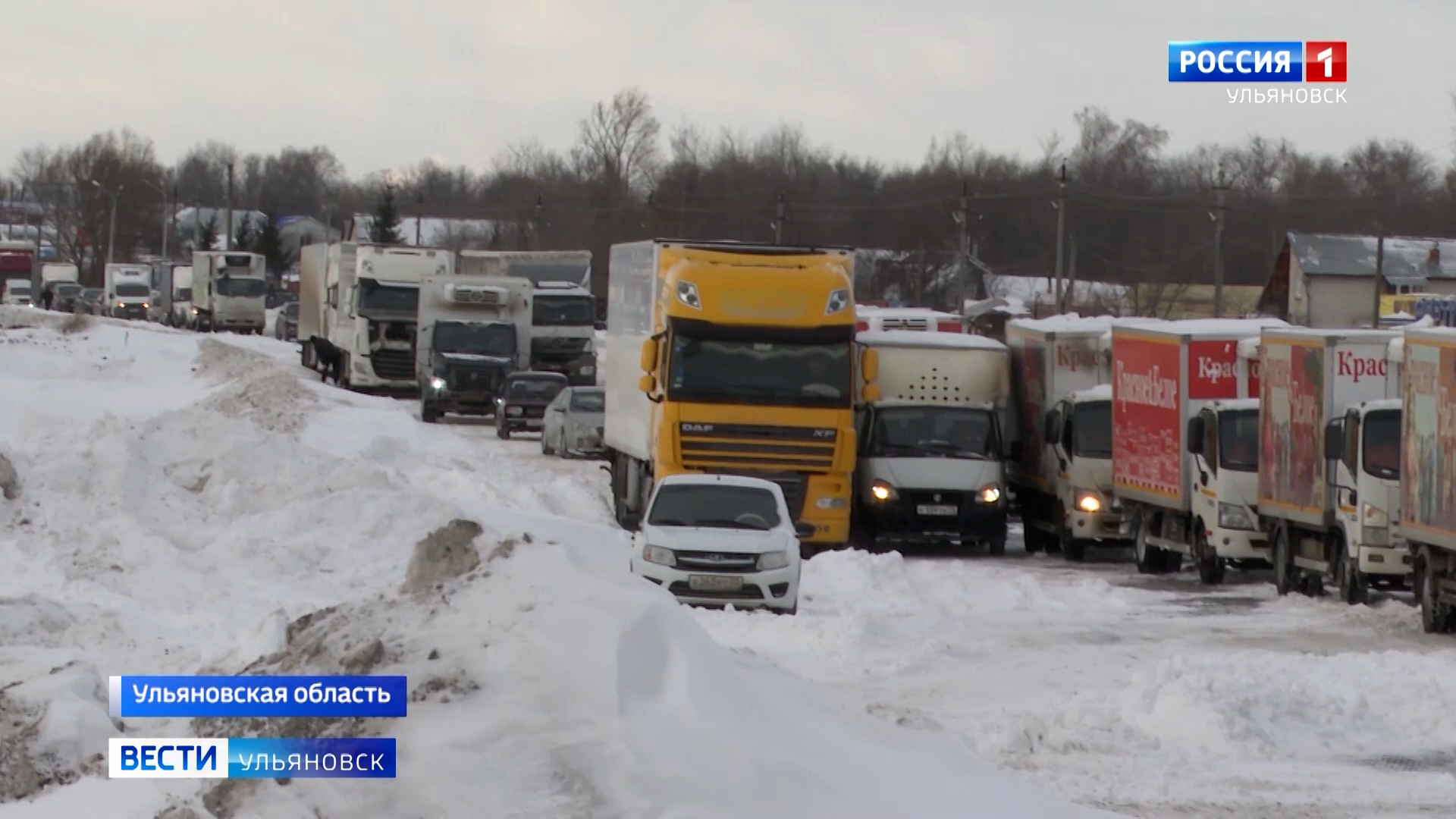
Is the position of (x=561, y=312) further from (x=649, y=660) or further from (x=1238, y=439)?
(x=649, y=660)

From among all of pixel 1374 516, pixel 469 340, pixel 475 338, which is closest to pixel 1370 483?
pixel 1374 516

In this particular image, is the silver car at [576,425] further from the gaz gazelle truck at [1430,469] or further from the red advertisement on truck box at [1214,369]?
Answer: the gaz gazelle truck at [1430,469]

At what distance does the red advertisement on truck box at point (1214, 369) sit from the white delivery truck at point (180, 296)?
7656cm

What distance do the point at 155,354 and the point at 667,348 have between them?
42332 millimetres

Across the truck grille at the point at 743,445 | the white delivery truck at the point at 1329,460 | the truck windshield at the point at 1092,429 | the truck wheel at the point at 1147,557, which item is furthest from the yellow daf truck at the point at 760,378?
the white delivery truck at the point at 1329,460

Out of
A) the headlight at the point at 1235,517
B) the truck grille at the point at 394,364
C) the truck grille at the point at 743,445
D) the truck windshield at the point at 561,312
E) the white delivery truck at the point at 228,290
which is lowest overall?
the headlight at the point at 1235,517

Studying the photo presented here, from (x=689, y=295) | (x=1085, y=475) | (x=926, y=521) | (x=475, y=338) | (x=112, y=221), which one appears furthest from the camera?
(x=112, y=221)

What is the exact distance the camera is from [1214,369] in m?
26.2

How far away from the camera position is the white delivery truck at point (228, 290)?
86.7 metres

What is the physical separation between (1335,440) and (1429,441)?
6.74ft

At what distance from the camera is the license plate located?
60.3ft

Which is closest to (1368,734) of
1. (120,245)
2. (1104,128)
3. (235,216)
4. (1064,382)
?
(1064,382)

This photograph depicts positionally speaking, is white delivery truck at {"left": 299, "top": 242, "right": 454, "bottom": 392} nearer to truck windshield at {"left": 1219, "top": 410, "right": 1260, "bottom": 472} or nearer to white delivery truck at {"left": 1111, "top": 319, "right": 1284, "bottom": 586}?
white delivery truck at {"left": 1111, "top": 319, "right": 1284, "bottom": 586}

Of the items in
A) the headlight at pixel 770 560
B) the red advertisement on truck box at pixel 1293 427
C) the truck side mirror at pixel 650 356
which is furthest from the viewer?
the truck side mirror at pixel 650 356
